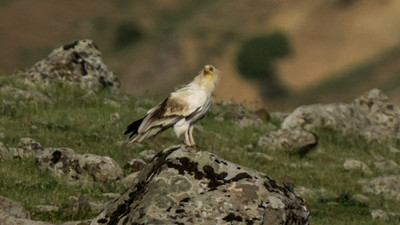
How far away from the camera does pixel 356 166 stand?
2623 cm

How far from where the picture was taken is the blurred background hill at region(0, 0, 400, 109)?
304ft

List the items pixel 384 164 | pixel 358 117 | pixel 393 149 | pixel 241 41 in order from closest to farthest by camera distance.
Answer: pixel 384 164 → pixel 393 149 → pixel 358 117 → pixel 241 41

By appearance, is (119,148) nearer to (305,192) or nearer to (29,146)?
(29,146)

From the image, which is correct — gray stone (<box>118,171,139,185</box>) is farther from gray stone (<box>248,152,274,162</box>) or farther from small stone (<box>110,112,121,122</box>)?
small stone (<box>110,112,121,122</box>)

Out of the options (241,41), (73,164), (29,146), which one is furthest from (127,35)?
(73,164)

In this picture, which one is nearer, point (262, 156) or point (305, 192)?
point (305, 192)

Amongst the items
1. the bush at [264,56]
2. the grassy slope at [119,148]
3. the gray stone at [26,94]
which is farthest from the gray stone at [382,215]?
the bush at [264,56]

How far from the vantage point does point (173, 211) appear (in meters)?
12.2

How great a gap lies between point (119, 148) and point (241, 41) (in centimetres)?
9304

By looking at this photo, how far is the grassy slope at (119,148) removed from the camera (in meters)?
18.5

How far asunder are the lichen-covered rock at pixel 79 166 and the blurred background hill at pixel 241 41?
61.9 meters

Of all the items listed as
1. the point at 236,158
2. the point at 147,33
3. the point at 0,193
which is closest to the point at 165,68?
the point at 147,33

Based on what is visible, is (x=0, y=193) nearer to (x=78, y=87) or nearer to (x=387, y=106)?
(x=78, y=87)

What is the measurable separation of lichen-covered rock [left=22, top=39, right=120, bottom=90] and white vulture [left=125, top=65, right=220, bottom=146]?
15.9m
